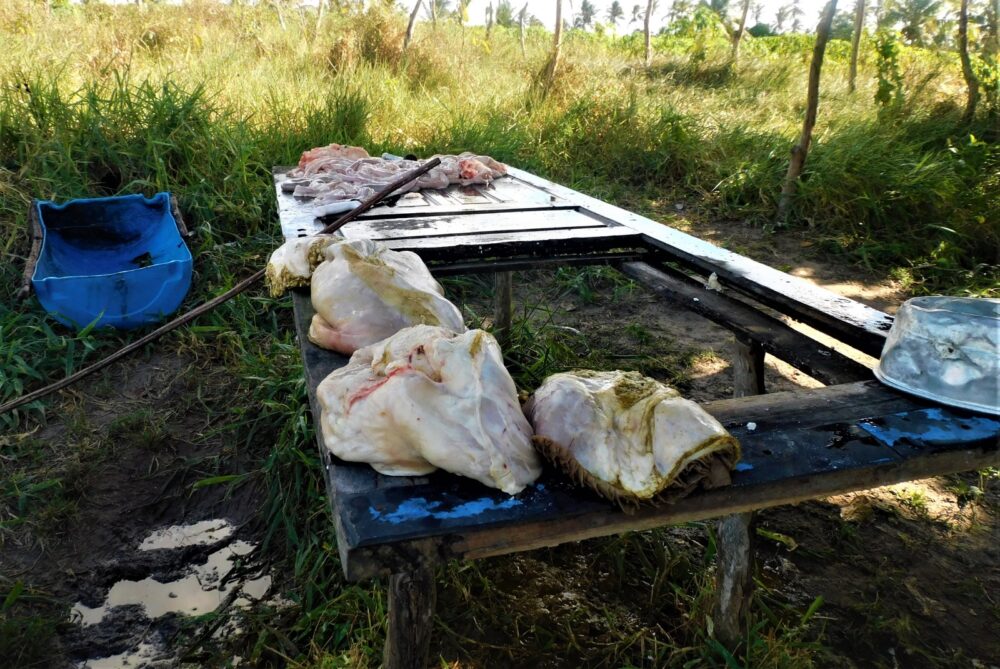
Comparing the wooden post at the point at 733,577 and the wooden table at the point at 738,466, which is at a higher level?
the wooden table at the point at 738,466

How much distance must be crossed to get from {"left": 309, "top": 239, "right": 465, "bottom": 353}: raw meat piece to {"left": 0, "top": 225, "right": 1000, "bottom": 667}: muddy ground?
1.00 m

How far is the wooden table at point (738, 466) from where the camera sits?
4.01ft

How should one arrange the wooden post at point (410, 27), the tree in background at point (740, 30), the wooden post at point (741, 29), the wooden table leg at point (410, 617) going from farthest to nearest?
1. the wooden post at point (741, 29)
2. the tree in background at point (740, 30)
3. the wooden post at point (410, 27)
4. the wooden table leg at point (410, 617)

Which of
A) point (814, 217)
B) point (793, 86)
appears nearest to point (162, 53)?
point (814, 217)

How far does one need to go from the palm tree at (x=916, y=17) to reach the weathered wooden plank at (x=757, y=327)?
6718mm

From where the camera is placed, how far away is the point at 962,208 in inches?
215

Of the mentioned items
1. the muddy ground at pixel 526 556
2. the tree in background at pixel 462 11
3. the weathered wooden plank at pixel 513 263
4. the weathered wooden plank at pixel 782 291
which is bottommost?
the muddy ground at pixel 526 556

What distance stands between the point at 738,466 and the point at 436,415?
58 centimetres

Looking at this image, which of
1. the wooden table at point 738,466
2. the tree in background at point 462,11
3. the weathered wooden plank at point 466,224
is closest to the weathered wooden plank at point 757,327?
the wooden table at point 738,466

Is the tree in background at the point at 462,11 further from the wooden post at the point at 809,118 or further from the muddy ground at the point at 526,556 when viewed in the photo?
the muddy ground at the point at 526,556

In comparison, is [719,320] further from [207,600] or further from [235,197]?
[235,197]

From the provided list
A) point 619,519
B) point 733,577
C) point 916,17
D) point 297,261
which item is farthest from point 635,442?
point 916,17

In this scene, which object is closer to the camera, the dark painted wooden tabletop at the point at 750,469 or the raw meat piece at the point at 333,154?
the dark painted wooden tabletop at the point at 750,469

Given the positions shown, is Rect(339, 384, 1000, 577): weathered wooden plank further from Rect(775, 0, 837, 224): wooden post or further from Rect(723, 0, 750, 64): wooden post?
Rect(723, 0, 750, 64): wooden post
